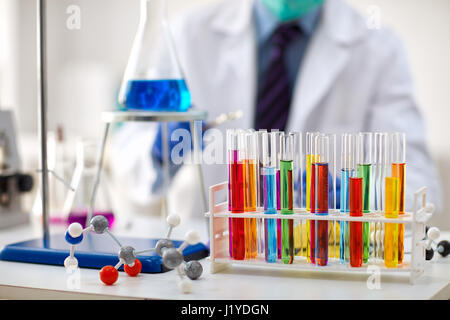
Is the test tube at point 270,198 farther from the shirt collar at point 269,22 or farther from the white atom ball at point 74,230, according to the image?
the shirt collar at point 269,22

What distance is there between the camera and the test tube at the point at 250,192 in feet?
3.16

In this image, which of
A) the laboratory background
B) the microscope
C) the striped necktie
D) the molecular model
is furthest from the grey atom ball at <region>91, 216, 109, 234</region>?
the laboratory background

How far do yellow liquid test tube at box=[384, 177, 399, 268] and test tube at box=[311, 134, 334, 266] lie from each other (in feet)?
0.27

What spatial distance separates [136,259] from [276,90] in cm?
118

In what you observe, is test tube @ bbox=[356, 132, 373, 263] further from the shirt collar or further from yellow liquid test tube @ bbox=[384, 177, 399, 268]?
the shirt collar

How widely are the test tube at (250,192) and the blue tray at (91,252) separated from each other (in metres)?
0.13

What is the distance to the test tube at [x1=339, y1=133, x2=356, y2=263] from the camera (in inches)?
36.1

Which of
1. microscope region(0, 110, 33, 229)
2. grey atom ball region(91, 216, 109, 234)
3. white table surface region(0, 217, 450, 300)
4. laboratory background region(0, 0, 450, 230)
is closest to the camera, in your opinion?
white table surface region(0, 217, 450, 300)

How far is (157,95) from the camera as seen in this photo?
111cm

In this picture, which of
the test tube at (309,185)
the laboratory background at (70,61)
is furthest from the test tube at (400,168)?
the laboratory background at (70,61)

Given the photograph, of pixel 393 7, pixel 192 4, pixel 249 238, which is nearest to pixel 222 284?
pixel 249 238

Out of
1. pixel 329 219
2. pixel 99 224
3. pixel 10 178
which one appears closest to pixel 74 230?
pixel 99 224

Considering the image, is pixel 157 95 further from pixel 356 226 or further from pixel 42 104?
pixel 356 226

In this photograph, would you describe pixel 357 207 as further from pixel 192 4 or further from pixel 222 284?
pixel 192 4
